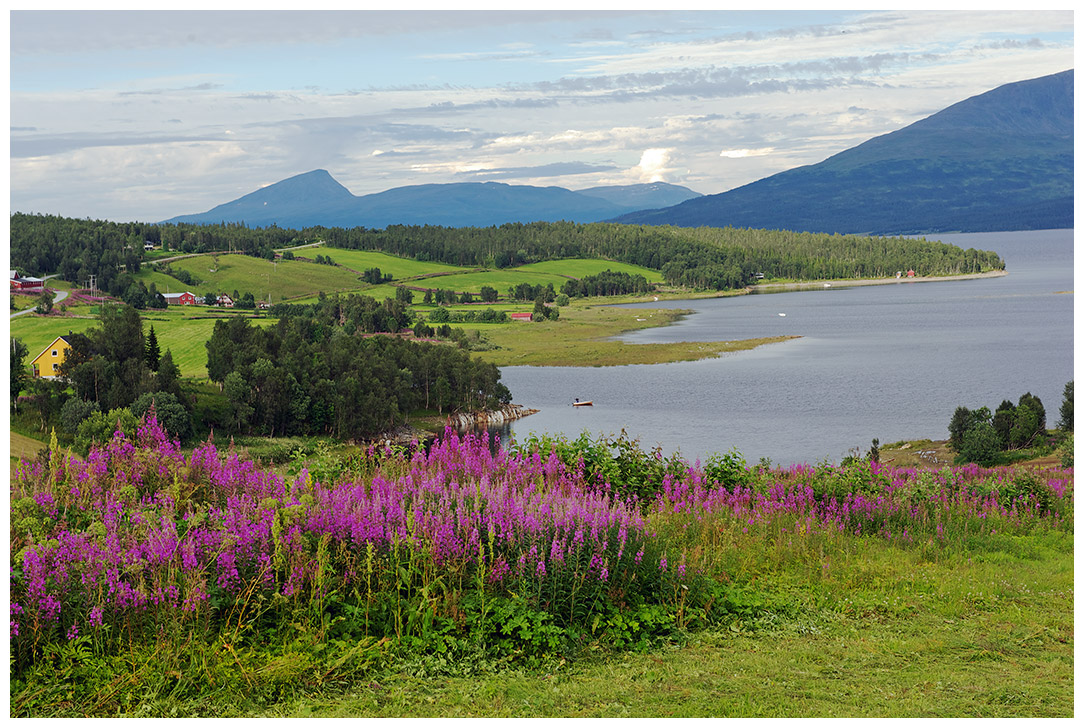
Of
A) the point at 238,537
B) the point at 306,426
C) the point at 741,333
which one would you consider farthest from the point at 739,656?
the point at 741,333

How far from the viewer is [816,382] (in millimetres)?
70188

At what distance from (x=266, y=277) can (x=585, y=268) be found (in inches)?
2358

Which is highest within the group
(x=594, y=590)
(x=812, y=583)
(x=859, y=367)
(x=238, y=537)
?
(x=238, y=537)

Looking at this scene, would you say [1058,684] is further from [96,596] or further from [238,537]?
[96,596]

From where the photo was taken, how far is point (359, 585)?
5727mm

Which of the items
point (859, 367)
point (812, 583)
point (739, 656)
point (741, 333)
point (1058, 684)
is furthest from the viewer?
point (741, 333)

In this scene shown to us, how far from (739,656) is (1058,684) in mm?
1807

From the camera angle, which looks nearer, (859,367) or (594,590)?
(594,590)

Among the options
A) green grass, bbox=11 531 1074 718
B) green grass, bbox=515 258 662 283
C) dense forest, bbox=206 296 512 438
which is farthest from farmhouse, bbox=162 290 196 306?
green grass, bbox=11 531 1074 718

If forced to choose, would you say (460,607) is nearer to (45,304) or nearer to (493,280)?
(45,304)

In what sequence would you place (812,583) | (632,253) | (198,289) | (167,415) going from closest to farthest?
(812,583) → (167,415) → (198,289) → (632,253)

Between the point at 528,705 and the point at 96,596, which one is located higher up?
the point at 96,596

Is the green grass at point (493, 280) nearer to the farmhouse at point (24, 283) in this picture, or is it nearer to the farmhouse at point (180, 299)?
the farmhouse at point (180, 299)

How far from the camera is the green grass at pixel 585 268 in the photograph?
166 meters
